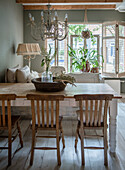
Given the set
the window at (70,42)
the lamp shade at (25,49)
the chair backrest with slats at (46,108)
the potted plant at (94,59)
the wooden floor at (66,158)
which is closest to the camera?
the chair backrest with slats at (46,108)

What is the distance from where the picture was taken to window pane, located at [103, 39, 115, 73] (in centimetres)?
799

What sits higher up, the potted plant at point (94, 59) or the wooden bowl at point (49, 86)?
the potted plant at point (94, 59)

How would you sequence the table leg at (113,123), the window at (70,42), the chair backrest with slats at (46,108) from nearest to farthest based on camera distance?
the chair backrest with slats at (46,108) → the table leg at (113,123) → the window at (70,42)

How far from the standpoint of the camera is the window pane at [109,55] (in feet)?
26.2

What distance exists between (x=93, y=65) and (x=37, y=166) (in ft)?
19.2

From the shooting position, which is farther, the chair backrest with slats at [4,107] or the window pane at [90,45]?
the window pane at [90,45]

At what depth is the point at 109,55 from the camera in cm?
809

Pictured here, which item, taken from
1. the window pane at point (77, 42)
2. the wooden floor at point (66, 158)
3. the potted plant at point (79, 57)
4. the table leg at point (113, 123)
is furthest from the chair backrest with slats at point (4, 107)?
the window pane at point (77, 42)

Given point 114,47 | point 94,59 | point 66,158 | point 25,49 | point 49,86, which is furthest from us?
point 94,59

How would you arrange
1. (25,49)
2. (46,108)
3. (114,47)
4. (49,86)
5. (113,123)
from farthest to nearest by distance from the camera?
(114,47) < (25,49) < (49,86) < (113,123) < (46,108)

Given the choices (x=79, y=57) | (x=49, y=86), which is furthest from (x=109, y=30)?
(x=49, y=86)

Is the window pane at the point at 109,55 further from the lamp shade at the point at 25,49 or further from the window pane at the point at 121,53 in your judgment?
the lamp shade at the point at 25,49

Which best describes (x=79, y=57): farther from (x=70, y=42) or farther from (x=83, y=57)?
(x=70, y=42)

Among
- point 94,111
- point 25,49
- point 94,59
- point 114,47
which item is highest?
point 114,47
